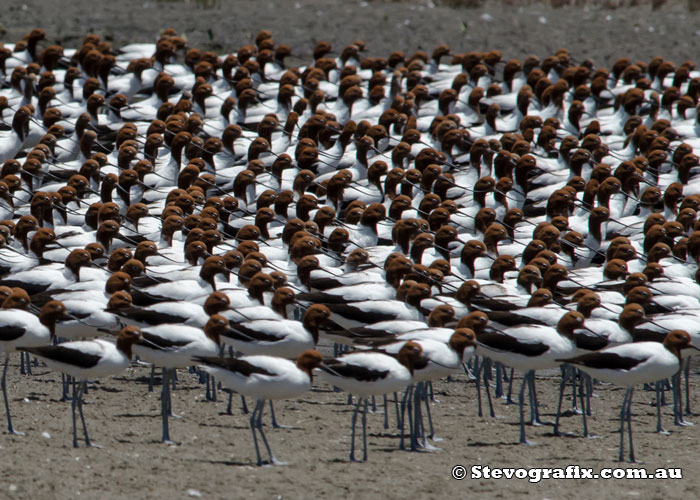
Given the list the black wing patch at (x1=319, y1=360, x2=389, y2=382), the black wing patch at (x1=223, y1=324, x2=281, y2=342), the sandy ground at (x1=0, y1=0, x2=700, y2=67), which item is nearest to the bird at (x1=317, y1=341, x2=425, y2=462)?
the black wing patch at (x1=319, y1=360, x2=389, y2=382)

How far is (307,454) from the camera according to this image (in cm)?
1184

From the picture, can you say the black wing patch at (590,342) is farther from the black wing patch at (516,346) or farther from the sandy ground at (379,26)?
the sandy ground at (379,26)

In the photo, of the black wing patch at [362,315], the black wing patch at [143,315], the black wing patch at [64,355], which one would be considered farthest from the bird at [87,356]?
the black wing patch at [362,315]

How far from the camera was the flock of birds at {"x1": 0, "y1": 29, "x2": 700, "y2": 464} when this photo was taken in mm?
12344

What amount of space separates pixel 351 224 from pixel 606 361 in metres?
6.75

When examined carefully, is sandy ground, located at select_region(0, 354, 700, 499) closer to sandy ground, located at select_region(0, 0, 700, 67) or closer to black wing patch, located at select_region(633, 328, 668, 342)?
black wing patch, located at select_region(633, 328, 668, 342)

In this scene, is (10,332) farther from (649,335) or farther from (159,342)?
(649,335)

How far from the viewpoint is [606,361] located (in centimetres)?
1212

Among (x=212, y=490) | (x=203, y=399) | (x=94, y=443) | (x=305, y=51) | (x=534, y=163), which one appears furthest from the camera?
(x=305, y=51)

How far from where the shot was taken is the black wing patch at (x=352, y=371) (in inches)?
449

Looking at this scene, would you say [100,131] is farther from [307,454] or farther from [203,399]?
[307,454]

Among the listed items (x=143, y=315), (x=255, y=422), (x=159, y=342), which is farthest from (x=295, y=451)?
(x=143, y=315)

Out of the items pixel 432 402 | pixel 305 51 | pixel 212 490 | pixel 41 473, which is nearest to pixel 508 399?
pixel 432 402

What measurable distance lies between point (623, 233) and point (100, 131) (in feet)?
33.7
